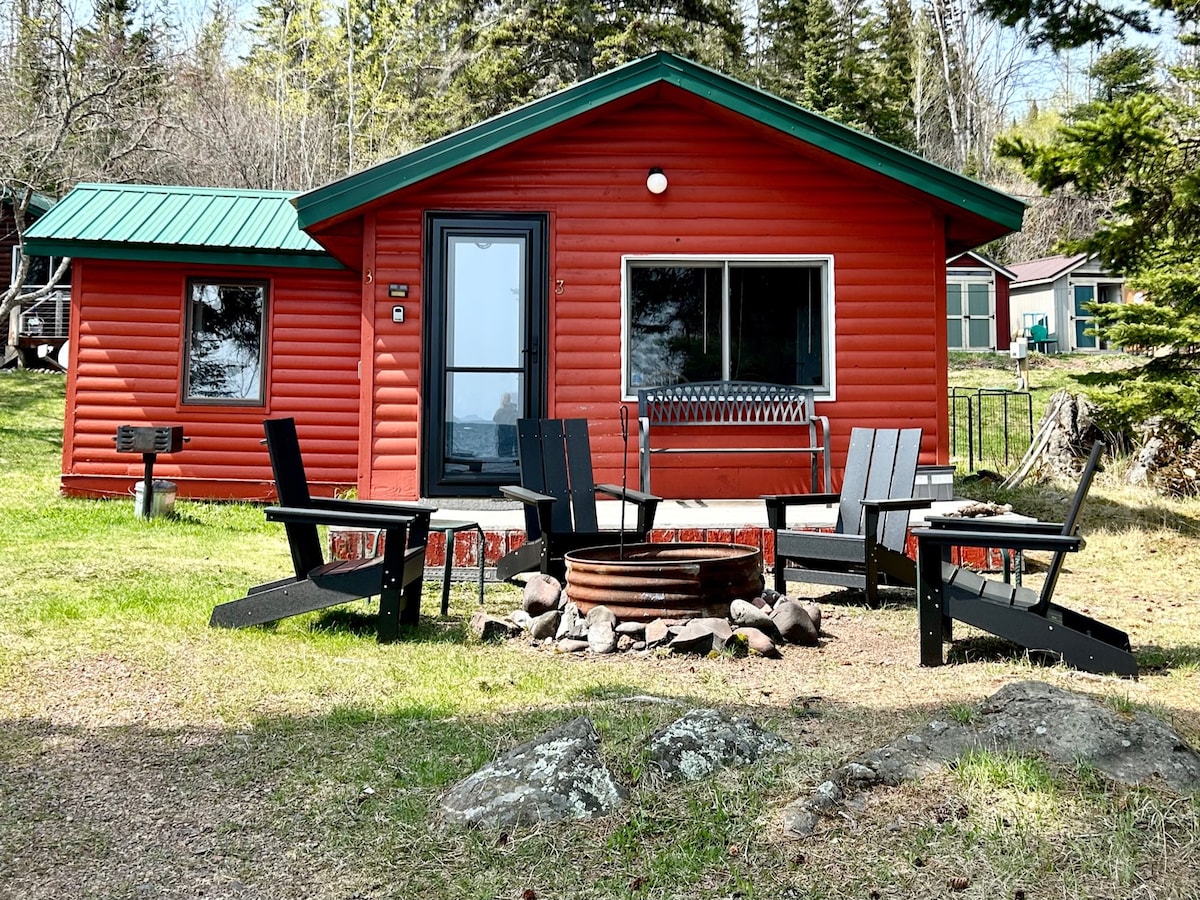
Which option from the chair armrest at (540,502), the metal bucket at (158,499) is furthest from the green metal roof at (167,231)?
the chair armrest at (540,502)

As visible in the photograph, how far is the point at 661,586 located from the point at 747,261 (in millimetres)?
4189

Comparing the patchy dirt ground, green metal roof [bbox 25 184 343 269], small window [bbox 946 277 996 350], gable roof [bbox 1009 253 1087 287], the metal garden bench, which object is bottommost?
the patchy dirt ground

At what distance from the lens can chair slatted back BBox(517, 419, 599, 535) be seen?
6.34 m

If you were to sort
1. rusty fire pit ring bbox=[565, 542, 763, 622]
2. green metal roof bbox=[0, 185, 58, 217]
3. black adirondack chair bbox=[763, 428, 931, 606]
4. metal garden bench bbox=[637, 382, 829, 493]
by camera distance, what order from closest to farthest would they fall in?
rusty fire pit ring bbox=[565, 542, 763, 622] → black adirondack chair bbox=[763, 428, 931, 606] → metal garden bench bbox=[637, 382, 829, 493] → green metal roof bbox=[0, 185, 58, 217]

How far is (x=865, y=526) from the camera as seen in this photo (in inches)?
222

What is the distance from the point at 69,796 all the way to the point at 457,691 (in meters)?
1.42

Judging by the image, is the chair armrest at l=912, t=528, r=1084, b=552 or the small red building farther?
the small red building

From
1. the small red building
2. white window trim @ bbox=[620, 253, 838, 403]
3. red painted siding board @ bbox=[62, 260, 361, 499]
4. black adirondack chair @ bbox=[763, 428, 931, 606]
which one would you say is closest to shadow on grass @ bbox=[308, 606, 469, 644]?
black adirondack chair @ bbox=[763, 428, 931, 606]

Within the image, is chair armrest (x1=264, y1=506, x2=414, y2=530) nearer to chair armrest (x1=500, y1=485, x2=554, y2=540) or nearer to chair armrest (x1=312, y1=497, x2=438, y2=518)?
chair armrest (x1=312, y1=497, x2=438, y2=518)

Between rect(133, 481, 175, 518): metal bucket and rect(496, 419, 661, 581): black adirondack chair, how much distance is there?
13.9ft

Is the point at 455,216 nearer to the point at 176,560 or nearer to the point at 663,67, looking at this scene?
the point at 663,67

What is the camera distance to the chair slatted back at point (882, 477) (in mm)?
6145

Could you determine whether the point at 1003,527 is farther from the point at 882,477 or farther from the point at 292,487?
the point at 292,487

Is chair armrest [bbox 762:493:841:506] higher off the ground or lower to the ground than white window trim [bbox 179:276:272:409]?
lower
